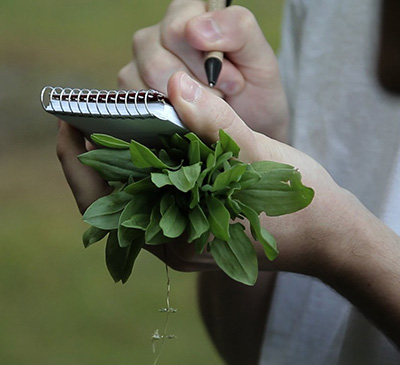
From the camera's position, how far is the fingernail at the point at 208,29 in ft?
1.98

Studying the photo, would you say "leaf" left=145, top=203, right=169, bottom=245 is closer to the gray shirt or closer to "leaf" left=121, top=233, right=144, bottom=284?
"leaf" left=121, top=233, right=144, bottom=284

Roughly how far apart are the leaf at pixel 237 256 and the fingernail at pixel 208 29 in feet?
0.89

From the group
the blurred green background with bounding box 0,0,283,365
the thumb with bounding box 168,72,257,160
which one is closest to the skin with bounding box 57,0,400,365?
the thumb with bounding box 168,72,257,160

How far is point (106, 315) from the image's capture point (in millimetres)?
1716

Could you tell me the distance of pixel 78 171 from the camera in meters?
0.54

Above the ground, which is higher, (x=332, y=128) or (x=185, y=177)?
(x=332, y=128)

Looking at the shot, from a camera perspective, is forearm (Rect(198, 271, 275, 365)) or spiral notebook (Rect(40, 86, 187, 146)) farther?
→ forearm (Rect(198, 271, 275, 365))

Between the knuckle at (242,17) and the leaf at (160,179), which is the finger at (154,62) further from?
the leaf at (160,179)

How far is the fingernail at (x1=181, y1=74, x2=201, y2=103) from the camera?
0.41 metres

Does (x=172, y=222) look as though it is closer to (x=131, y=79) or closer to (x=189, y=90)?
(x=189, y=90)

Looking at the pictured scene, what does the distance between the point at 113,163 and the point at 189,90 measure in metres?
0.06

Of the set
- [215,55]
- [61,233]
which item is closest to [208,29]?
[215,55]

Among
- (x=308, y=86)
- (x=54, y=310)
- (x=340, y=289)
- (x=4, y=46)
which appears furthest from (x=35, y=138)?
(x=340, y=289)

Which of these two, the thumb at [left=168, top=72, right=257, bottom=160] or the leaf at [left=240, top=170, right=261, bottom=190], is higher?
the thumb at [left=168, top=72, right=257, bottom=160]
